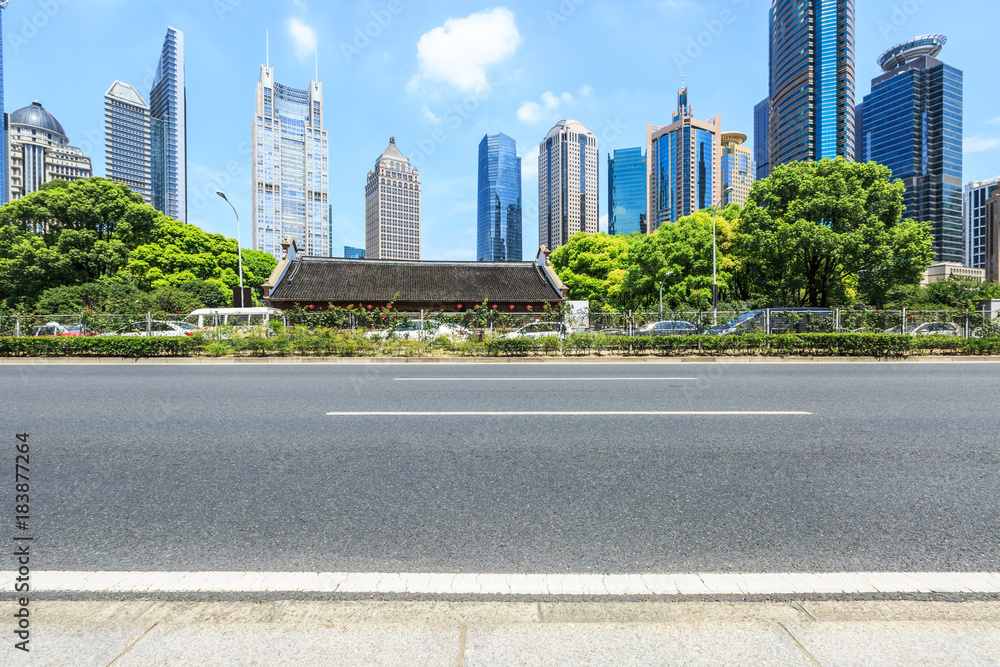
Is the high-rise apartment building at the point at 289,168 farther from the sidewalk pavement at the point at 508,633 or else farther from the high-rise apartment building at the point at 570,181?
the sidewalk pavement at the point at 508,633

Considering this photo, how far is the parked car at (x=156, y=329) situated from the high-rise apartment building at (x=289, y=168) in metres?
132

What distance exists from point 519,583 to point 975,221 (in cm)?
20353

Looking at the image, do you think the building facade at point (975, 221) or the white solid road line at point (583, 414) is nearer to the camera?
the white solid road line at point (583, 414)

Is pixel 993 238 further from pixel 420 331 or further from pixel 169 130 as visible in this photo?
pixel 169 130

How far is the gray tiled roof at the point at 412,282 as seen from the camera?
3384cm

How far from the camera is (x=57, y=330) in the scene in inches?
662

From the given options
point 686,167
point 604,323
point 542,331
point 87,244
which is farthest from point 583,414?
point 686,167

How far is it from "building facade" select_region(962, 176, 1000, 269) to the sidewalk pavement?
196 metres

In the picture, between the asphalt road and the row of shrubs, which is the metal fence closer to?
the row of shrubs

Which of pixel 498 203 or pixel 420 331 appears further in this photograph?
pixel 498 203

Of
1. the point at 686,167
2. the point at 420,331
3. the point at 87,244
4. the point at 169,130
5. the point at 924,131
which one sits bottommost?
the point at 420,331

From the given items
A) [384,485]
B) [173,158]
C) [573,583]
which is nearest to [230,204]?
[384,485]

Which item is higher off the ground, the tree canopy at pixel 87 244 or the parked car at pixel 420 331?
the tree canopy at pixel 87 244

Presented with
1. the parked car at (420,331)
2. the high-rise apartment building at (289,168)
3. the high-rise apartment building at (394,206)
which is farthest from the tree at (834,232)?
the high-rise apartment building at (289,168)
